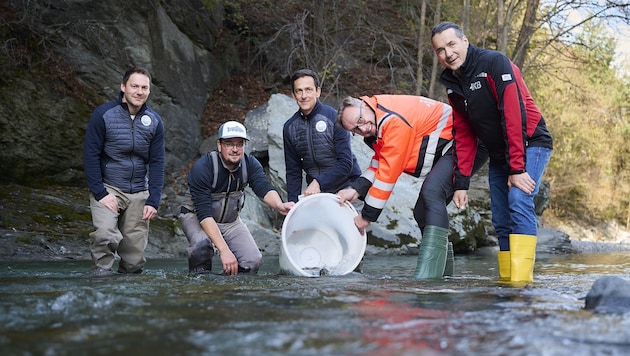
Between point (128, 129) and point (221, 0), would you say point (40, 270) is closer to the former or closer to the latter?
point (128, 129)

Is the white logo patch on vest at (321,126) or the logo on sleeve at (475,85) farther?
the white logo patch on vest at (321,126)

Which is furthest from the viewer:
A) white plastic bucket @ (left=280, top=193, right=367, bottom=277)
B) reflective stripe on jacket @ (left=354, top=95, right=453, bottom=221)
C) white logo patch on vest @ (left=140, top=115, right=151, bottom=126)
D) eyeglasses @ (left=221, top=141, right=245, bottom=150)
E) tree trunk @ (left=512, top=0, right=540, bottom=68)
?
tree trunk @ (left=512, top=0, right=540, bottom=68)

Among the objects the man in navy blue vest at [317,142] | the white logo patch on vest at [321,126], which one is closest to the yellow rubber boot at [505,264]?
the man in navy blue vest at [317,142]

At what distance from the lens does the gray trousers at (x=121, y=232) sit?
5.37 m

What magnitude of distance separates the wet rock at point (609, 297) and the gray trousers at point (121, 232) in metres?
3.72

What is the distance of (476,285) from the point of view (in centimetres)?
426

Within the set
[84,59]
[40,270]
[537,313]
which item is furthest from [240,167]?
[84,59]

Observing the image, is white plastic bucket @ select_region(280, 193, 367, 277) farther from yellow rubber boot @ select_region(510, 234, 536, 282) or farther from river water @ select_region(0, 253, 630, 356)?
yellow rubber boot @ select_region(510, 234, 536, 282)

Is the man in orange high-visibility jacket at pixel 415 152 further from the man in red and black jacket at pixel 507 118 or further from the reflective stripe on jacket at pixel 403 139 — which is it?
the man in red and black jacket at pixel 507 118

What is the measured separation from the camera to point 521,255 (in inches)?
175

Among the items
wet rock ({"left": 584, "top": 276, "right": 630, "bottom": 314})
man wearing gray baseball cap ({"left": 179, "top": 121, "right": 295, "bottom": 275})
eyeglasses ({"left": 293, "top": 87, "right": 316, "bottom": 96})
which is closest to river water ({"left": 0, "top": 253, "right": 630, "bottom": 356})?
wet rock ({"left": 584, "top": 276, "right": 630, "bottom": 314})

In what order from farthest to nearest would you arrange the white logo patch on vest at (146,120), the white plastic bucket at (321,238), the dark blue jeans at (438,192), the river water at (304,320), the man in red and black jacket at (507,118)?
the white logo patch on vest at (146,120), the white plastic bucket at (321,238), the dark blue jeans at (438,192), the man in red and black jacket at (507,118), the river water at (304,320)

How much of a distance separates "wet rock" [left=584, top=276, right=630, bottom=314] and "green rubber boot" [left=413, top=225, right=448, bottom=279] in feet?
5.25

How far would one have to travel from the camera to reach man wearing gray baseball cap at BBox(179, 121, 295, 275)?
5309mm
